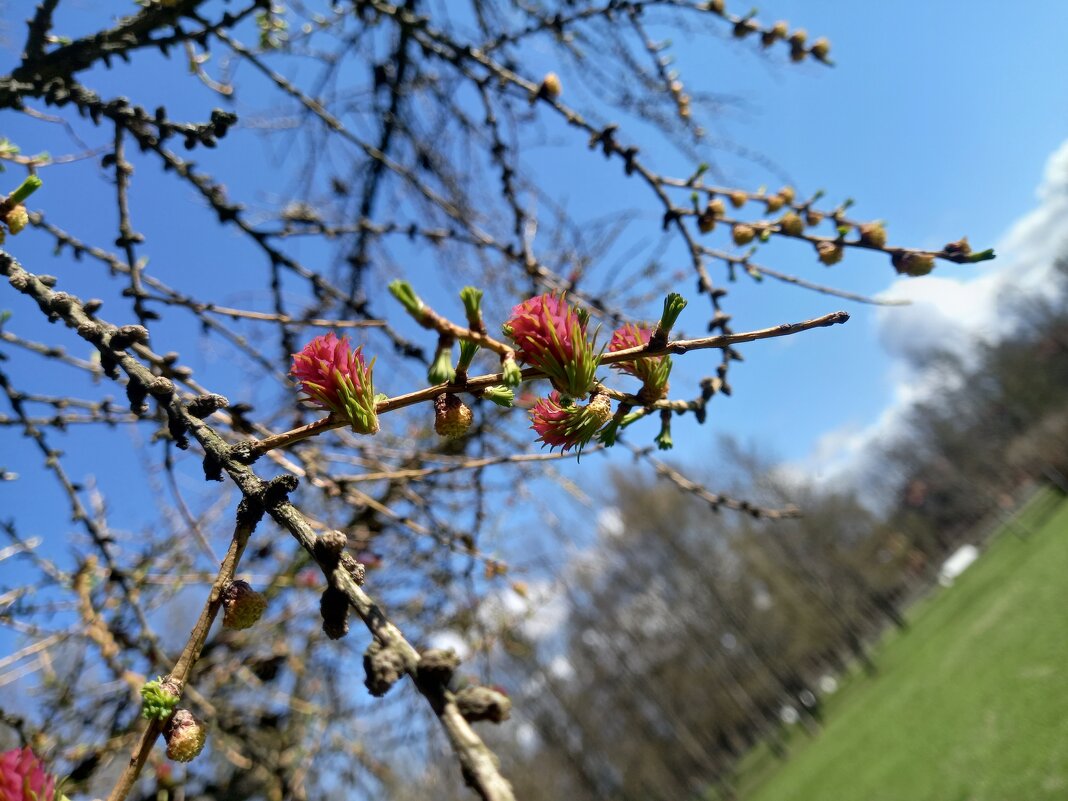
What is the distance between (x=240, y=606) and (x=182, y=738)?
0.11 meters

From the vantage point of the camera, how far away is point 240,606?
22.4 inches

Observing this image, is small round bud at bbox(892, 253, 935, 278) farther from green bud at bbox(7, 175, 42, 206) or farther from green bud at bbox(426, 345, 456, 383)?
green bud at bbox(7, 175, 42, 206)

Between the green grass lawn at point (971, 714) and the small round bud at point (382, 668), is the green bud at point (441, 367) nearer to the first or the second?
the small round bud at point (382, 668)

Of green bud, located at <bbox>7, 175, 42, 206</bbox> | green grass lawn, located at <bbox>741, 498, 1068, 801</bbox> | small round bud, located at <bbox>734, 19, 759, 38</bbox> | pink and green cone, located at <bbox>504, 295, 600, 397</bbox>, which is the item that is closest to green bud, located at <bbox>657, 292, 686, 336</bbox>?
pink and green cone, located at <bbox>504, 295, 600, 397</bbox>

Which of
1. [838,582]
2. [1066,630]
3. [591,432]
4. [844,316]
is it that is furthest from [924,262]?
[838,582]

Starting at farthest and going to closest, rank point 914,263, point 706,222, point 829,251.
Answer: point 706,222, point 829,251, point 914,263

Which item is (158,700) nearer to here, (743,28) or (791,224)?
(791,224)

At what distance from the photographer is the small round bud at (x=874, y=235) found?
1262 mm

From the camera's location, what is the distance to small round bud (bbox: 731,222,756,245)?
53.9 inches

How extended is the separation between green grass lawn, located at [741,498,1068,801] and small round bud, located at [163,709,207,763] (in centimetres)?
560

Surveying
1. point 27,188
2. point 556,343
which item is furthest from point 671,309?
point 27,188

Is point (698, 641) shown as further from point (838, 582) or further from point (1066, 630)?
point (1066, 630)

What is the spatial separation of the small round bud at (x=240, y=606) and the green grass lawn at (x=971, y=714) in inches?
220

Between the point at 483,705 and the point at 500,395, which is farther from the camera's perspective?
the point at 500,395
